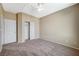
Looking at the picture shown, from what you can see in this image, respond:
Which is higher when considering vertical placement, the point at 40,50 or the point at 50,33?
the point at 50,33

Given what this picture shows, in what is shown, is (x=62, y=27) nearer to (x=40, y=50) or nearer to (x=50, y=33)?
(x=50, y=33)

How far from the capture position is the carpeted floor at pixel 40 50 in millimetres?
1966

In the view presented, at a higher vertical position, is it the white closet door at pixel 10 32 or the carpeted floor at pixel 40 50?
the white closet door at pixel 10 32

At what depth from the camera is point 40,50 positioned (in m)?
2.09

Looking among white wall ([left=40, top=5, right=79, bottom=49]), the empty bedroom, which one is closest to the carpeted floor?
the empty bedroom

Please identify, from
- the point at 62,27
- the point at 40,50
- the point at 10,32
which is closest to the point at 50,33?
the point at 62,27

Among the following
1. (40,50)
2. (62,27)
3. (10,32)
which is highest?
(62,27)

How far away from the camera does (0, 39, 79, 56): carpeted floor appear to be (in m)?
1.97

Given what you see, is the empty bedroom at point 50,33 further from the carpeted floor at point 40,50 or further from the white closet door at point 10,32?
the white closet door at point 10,32

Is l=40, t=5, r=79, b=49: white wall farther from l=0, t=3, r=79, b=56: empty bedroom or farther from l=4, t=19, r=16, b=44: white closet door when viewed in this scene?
l=4, t=19, r=16, b=44: white closet door

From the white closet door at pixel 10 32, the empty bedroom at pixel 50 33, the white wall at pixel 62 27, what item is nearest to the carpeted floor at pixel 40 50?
the empty bedroom at pixel 50 33

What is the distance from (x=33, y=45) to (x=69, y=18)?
1.25m

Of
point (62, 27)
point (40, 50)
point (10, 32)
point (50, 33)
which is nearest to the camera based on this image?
point (40, 50)

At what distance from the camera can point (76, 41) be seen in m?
2.05
